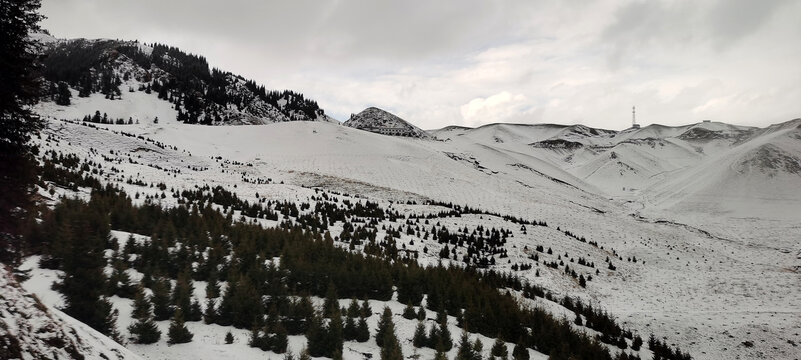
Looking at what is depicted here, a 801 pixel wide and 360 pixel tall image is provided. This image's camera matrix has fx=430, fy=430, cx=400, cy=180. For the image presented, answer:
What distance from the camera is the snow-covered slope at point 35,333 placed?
3.42m

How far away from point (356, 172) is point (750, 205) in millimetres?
40254

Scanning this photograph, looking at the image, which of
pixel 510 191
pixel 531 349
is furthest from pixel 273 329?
pixel 510 191

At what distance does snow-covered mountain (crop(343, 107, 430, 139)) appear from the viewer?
9421 centimetres

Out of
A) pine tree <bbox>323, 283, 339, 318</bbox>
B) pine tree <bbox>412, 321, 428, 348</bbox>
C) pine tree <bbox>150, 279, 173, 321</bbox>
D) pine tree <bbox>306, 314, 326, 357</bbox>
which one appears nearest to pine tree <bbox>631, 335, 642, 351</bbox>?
pine tree <bbox>412, 321, 428, 348</bbox>

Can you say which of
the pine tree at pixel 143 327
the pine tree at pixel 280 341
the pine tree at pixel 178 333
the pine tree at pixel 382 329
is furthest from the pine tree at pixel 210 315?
the pine tree at pixel 382 329

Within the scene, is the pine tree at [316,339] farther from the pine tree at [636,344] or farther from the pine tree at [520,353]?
the pine tree at [636,344]

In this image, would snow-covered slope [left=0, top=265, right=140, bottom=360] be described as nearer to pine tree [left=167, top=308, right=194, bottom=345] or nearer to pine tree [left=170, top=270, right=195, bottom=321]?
pine tree [left=167, top=308, right=194, bottom=345]

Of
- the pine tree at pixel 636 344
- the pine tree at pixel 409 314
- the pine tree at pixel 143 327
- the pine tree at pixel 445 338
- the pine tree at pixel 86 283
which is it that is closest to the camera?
the pine tree at pixel 86 283

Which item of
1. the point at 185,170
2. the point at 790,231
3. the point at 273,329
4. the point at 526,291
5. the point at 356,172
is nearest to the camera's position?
the point at 273,329

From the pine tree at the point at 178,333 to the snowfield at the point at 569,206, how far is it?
13cm

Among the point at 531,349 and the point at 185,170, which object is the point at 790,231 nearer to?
the point at 531,349

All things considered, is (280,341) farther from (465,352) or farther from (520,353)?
(520,353)

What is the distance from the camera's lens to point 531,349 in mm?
8695

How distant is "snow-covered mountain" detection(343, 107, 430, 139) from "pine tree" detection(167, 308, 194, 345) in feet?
274
